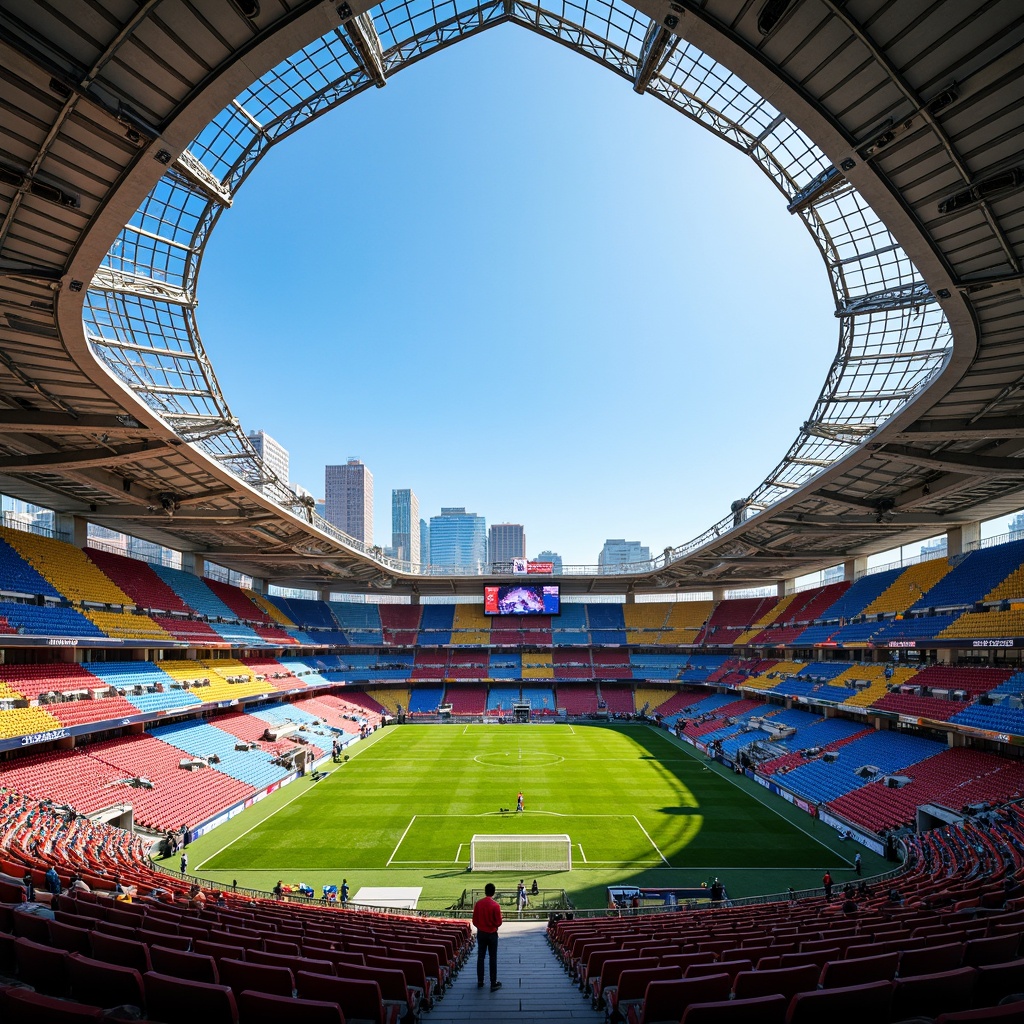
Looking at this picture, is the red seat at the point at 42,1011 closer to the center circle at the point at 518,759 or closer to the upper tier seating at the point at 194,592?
the center circle at the point at 518,759

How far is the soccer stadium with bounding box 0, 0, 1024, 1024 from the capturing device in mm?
9438

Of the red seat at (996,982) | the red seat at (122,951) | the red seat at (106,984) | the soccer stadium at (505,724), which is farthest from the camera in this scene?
the soccer stadium at (505,724)

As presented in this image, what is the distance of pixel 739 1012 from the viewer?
16.5 ft

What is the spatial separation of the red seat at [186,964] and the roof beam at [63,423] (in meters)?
25.2

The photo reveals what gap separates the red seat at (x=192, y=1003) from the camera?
5230 mm

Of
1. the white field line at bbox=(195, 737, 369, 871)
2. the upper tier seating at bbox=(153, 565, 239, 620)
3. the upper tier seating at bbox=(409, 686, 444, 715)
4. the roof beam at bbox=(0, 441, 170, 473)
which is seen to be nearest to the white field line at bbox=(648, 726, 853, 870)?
the white field line at bbox=(195, 737, 369, 871)

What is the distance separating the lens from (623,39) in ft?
54.5

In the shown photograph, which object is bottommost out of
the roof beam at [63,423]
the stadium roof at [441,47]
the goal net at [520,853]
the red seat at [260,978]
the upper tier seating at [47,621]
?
the goal net at [520,853]

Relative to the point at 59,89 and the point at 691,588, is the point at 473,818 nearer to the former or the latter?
the point at 59,89

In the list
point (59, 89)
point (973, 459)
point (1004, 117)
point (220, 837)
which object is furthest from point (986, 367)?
point (220, 837)

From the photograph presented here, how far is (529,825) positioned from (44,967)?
2964 centimetres

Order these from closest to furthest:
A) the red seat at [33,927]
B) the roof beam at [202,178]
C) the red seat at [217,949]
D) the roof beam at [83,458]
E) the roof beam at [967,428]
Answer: the red seat at [33,927] < the red seat at [217,949] < the roof beam at [202,178] < the roof beam at [967,428] < the roof beam at [83,458]

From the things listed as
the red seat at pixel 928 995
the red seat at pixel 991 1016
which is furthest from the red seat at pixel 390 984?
the red seat at pixel 991 1016

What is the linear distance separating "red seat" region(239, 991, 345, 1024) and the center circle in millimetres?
42713
